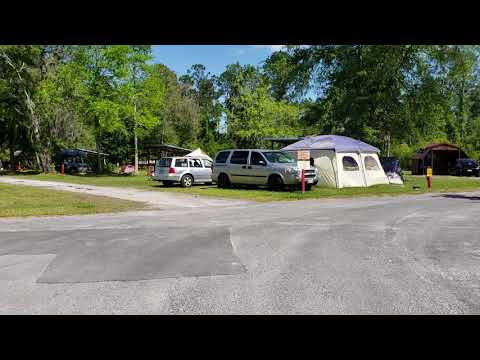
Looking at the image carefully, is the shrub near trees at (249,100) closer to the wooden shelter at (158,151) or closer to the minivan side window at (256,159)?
the wooden shelter at (158,151)

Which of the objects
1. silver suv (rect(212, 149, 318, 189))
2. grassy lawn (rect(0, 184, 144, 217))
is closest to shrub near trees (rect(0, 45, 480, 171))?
silver suv (rect(212, 149, 318, 189))

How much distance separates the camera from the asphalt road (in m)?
4.41

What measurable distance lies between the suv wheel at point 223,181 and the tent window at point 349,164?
19.8 feet

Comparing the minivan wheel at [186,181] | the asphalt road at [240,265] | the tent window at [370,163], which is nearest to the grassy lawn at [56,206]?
the asphalt road at [240,265]

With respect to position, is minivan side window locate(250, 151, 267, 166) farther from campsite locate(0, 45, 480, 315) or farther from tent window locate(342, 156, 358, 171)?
tent window locate(342, 156, 358, 171)

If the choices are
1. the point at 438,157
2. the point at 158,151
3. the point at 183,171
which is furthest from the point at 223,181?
the point at 438,157

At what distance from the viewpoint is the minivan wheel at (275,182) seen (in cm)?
2008

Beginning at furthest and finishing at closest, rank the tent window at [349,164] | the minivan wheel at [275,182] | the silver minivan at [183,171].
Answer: the silver minivan at [183,171]
the tent window at [349,164]
the minivan wheel at [275,182]

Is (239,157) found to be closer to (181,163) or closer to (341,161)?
(181,163)

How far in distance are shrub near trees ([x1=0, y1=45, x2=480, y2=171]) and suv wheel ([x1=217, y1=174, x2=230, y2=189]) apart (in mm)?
10818

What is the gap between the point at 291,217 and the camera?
38.1 ft
